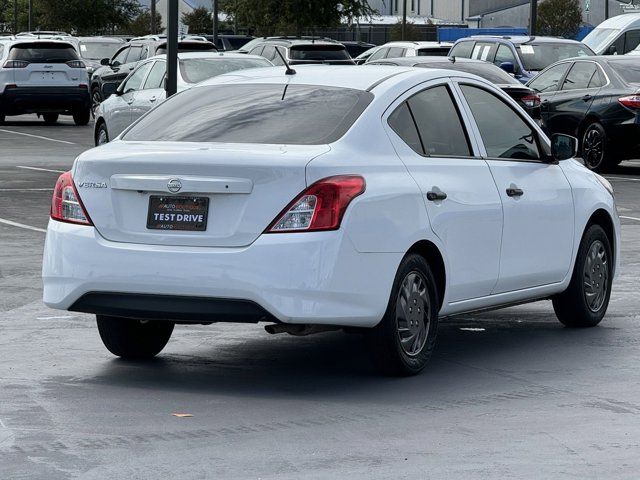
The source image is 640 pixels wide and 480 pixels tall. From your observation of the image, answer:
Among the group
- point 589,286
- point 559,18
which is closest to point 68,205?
point 589,286

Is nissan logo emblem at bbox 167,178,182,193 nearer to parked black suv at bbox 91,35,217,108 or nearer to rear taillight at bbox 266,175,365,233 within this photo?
rear taillight at bbox 266,175,365,233

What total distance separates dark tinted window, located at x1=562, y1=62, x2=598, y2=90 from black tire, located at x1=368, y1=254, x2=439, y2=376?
1660 centimetres

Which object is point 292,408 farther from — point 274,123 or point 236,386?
point 274,123

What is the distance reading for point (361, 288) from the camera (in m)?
7.73

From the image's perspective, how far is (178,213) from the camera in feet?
25.5

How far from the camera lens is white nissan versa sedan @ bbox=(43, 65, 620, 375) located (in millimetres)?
7609

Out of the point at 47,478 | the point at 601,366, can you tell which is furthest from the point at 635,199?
the point at 47,478

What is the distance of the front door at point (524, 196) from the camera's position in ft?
29.8

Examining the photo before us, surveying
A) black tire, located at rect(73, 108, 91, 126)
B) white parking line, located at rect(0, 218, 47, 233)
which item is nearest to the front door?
white parking line, located at rect(0, 218, 47, 233)

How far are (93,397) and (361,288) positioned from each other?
133 centimetres

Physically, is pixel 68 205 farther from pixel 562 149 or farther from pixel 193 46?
pixel 193 46

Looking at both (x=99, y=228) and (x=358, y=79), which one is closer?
(x=99, y=228)

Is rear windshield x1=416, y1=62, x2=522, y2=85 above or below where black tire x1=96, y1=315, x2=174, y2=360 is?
above

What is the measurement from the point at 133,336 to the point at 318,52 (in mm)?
30404
